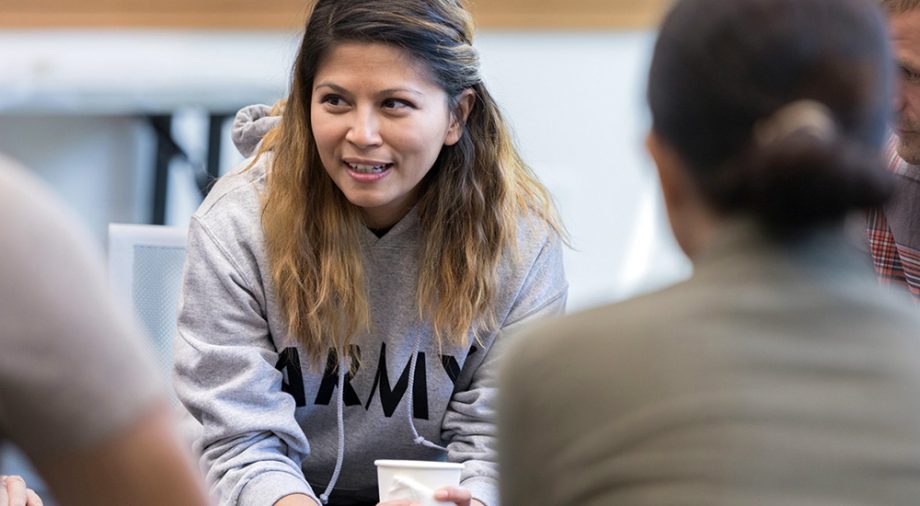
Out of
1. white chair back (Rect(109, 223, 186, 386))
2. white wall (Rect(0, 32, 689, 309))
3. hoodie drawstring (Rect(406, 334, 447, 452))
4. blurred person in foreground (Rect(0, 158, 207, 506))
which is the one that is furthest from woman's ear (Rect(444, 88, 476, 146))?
white wall (Rect(0, 32, 689, 309))

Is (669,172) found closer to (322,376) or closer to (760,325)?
(760,325)

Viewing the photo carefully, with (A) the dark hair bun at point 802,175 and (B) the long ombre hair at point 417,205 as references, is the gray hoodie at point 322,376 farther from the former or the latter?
(A) the dark hair bun at point 802,175

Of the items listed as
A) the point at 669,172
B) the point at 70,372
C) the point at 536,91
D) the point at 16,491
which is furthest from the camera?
the point at 536,91

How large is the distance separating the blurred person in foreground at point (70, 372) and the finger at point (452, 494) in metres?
0.79

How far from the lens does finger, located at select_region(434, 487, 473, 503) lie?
5.02ft

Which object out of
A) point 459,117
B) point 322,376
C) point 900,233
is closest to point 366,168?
point 459,117

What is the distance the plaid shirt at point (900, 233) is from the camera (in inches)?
71.0

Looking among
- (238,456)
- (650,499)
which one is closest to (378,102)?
(238,456)

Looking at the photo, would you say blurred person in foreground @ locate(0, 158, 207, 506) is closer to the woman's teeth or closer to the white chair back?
the woman's teeth

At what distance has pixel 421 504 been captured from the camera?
1512 mm

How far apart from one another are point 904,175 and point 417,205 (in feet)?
2.46

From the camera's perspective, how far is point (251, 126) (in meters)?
2.02

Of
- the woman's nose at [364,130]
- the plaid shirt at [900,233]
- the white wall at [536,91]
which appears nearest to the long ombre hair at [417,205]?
the woman's nose at [364,130]

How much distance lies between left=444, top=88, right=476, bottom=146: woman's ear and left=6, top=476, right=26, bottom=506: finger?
80cm
